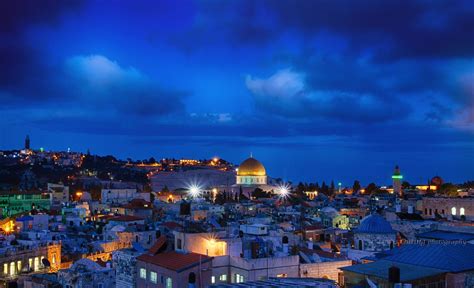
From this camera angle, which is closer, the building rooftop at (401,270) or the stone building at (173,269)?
the building rooftop at (401,270)

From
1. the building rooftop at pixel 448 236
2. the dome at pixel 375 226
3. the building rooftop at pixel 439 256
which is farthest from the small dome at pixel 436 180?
the building rooftop at pixel 439 256

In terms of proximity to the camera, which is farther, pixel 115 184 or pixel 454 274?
pixel 115 184

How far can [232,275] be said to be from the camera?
22.4 m

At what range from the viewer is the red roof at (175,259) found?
837 inches

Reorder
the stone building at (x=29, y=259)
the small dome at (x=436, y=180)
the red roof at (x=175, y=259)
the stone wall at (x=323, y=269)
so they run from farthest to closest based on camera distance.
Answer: the small dome at (x=436, y=180), the stone building at (x=29, y=259), the stone wall at (x=323, y=269), the red roof at (x=175, y=259)

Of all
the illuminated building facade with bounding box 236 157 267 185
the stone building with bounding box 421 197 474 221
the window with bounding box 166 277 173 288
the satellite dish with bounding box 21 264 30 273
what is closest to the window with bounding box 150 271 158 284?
the window with bounding box 166 277 173 288

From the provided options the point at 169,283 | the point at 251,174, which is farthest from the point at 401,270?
the point at 251,174

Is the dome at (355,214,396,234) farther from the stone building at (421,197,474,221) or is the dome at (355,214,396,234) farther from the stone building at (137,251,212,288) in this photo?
the stone building at (421,197,474,221)

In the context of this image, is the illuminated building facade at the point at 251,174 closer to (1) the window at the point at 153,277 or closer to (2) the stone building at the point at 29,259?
(2) the stone building at the point at 29,259

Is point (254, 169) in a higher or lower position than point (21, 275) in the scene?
higher

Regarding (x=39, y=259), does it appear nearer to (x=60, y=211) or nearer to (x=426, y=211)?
(x=60, y=211)

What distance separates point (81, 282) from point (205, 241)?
6196 millimetres

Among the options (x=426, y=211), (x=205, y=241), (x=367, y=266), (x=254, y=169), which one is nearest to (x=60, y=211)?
(x=426, y=211)

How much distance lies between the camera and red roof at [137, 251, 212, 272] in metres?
21.3
